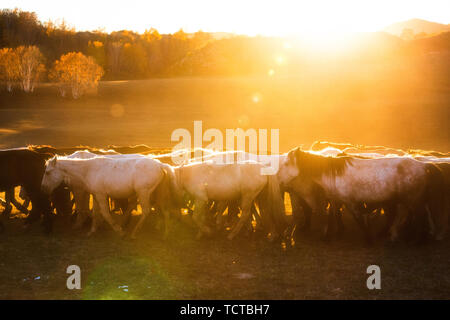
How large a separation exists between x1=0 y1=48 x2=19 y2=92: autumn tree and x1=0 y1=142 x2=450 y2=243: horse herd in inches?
2068

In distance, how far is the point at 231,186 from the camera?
8.39 m

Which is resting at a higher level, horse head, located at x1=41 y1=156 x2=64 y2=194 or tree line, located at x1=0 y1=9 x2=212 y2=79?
tree line, located at x1=0 y1=9 x2=212 y2=79

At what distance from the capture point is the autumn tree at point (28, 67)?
55.3 meters

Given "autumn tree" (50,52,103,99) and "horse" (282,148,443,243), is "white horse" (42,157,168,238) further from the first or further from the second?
"autumn tree" (50,52,103,99)

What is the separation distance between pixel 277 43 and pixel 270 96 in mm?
50484

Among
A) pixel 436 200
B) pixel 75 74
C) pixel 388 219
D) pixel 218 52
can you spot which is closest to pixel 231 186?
pixel 388 219

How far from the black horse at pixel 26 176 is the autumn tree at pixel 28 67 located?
51812mm

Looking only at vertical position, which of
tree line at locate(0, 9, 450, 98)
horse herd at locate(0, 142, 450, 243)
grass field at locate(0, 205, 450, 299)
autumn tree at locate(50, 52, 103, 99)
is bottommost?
grass field at locate(0, 205, 450, 299)

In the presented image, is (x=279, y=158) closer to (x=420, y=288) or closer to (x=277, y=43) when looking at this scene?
(x=420, y=288)

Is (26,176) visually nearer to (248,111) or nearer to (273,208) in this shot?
(273,208)

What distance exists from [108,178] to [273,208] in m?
3.53

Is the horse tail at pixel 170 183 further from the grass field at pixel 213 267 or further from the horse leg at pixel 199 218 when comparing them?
the grass field at pixel 213 267

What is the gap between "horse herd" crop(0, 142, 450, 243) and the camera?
26.1 feet

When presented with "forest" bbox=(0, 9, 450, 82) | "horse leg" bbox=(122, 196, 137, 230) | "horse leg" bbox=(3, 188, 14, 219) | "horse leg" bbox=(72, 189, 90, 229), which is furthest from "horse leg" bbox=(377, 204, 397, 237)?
"forest" bbox=(0, 9, 450, 82)
